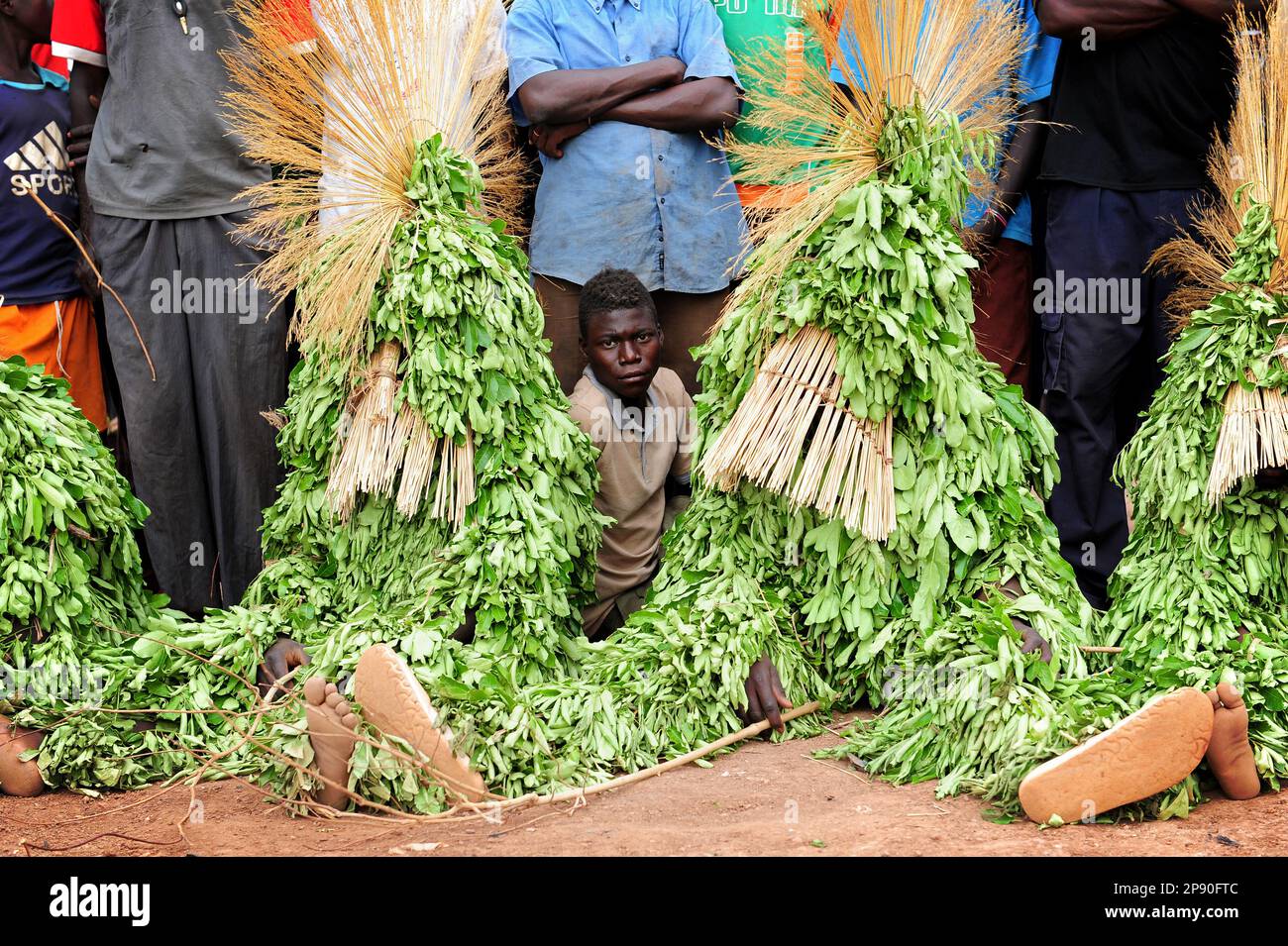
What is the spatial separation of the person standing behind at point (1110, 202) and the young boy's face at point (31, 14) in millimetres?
3478

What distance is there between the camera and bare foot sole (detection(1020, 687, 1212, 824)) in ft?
Answer: 10.2

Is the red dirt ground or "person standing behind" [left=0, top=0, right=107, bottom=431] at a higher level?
"person standing behind" [left=0, top=0, right=107, bottom=431]

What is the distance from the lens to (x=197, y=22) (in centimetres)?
472

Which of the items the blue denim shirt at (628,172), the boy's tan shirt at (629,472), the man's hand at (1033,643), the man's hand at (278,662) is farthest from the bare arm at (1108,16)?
the man's hand at (278,662)

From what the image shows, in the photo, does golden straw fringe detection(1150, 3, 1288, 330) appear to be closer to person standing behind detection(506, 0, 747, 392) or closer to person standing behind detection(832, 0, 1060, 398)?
person standing behind detection(832, 0, 1060, 398)

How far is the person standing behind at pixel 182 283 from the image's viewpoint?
470 cm

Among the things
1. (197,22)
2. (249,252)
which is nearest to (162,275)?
(249,252)

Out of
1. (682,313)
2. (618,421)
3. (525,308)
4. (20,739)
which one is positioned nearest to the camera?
(20,739)

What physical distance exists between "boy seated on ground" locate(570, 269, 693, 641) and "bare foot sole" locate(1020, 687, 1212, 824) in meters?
1.66

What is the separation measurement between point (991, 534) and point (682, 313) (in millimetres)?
1576

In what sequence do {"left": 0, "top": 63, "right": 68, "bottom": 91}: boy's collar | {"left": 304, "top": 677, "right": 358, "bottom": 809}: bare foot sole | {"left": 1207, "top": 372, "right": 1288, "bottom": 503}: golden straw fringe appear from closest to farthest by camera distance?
1. {"left": 304, "top": 677, "right": 358, "bottom": 809}: bare foot sole
2. {"left": 1207, "top": 372, "right": 1288, "bottom": 503}: golden straw fringe
3. {"left": 0, "top": 63, "right": 68, "bottom": 91}: boy's collar

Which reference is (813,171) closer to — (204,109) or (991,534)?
(991,534)

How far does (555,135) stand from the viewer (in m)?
4.73

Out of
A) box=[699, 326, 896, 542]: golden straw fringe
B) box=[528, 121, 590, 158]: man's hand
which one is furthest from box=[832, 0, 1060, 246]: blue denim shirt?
box=[528, 121, 590, 158]: man's hand
